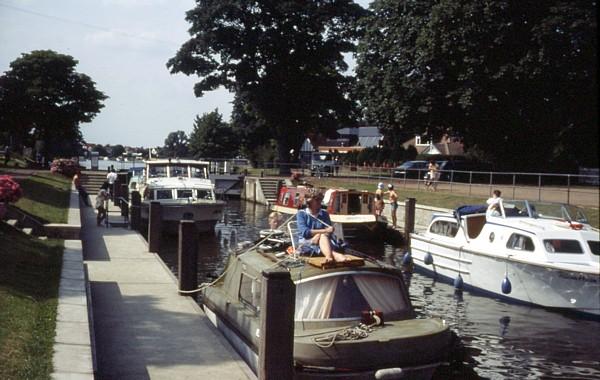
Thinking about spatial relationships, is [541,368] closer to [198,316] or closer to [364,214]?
[198,316]

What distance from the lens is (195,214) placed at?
31.4 m

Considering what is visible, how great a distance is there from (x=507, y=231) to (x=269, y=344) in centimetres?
1299

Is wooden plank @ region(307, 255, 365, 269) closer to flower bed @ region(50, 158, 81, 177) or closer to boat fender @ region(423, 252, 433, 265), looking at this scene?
boat fender @ region(423, 252, 433, 265)

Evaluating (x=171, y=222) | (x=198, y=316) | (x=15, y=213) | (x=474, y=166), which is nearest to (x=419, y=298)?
(x=198, y=316)

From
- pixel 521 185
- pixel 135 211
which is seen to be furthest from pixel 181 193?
pixel 521 185

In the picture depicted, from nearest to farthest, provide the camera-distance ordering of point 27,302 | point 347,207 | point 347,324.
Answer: point 347,324 < point 27,302 < point 347,207

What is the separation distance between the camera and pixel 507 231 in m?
19.7

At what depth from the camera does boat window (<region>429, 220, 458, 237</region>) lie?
23.2 m

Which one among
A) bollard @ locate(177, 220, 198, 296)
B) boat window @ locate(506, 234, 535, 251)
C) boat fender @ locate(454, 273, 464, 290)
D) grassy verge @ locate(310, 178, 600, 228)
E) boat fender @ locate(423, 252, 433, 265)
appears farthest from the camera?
grassy verge @ locate(310, 178, 600, 228)

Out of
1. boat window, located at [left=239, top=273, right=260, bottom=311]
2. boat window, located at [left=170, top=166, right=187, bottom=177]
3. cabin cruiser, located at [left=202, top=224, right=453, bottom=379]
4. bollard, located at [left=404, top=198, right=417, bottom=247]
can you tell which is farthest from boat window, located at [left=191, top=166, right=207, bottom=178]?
cabin cruiser, located at [left=202, top=224, right=453, bottom=379]

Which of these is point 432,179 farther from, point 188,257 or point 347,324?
point 347,324

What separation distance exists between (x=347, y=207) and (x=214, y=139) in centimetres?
8535

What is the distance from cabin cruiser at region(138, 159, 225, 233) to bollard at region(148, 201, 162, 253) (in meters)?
8.13

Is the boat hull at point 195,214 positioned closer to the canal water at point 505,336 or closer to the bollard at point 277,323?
the canal water at point 505,336
